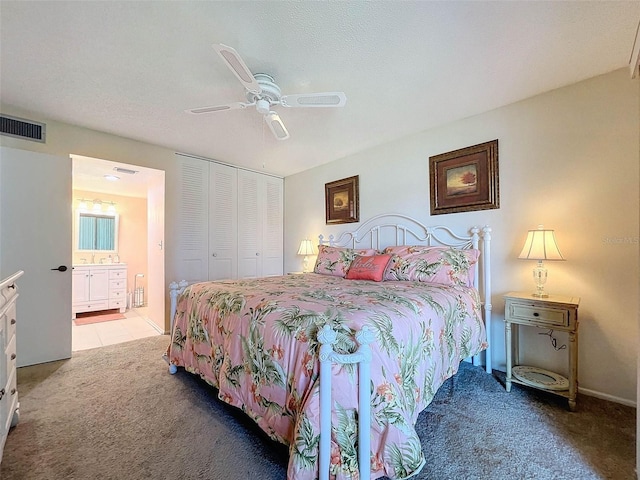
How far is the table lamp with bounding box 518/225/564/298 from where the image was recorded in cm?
210

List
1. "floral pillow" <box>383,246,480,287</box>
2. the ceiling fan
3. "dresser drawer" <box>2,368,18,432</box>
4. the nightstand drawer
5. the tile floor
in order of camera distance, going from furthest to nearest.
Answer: the tile floor
"floral pillow" <box>383,246,480,287</box>
the nightstand drawer
the ceiling fan
"dresser drawer" <box>2,368,18,432</box>

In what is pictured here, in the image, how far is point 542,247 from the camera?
2117 millimetres

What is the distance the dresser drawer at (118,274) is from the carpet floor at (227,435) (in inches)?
114

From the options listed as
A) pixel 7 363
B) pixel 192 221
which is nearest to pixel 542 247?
pixel 7 363

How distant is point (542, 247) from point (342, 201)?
248 centimetres

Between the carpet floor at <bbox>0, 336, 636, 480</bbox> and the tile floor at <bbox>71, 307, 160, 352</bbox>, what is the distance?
1026mm

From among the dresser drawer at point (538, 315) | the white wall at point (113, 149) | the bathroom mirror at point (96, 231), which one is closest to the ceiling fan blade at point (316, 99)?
the dresser drawer at point (538, 315)

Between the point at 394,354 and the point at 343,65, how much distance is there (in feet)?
6.43

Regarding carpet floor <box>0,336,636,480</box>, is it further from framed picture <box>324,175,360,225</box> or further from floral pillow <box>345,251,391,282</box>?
framed picture <box>324,175,360,225</box>

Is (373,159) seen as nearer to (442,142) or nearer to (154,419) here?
(442,142)

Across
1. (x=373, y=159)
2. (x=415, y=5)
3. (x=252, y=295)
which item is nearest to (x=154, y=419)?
(x=252, y=295)

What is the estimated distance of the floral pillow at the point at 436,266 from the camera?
2.42 meters

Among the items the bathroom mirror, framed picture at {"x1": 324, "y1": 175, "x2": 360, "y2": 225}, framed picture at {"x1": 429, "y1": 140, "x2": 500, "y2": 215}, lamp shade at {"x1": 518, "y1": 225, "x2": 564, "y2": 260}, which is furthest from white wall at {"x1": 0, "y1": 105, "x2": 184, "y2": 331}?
lamp shade at {"x1": 518, "y1": 225, "x2": 564, "y2": 260}

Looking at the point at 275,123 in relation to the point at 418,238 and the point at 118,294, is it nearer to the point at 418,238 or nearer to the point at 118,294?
the point at 418,238
